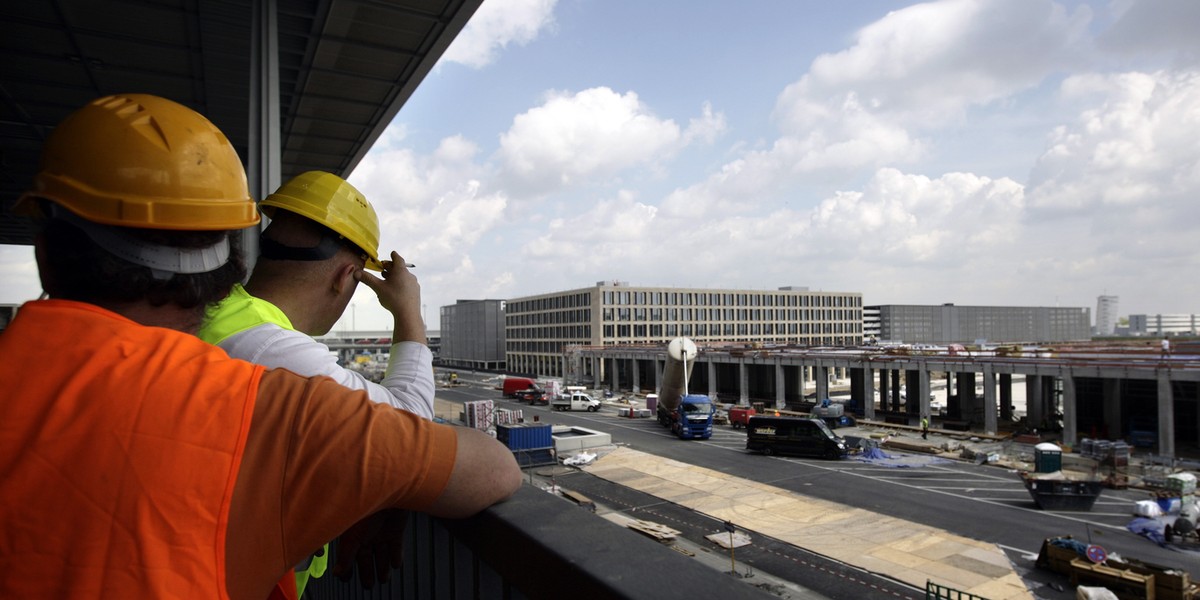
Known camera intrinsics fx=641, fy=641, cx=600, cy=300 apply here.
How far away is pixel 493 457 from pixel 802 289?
100074 millimetres

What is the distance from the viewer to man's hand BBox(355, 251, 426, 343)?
9.36 ft

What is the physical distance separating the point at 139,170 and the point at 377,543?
153 centimetres

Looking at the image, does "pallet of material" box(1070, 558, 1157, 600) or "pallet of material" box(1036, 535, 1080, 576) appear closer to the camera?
"pallet of material" box(1070, 558, 1157, 600)

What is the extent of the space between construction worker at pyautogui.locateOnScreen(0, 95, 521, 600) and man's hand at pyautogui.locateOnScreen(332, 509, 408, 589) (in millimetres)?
750

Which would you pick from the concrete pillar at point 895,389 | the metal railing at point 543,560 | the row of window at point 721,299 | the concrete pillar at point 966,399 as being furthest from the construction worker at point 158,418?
the row of window at point 721,299

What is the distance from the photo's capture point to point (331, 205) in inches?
108

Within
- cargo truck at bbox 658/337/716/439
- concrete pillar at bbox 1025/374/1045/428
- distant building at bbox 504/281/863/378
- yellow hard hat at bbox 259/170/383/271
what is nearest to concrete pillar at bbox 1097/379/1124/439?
concrete pillar at bbox 1025/374/1045/428

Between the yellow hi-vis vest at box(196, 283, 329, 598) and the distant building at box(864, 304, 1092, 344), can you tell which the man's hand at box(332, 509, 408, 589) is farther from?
the distant building at box(864, 304, 1092, 344)

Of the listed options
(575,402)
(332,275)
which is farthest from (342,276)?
(575,402)

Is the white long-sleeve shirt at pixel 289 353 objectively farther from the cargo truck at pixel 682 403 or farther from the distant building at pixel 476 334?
the distant building at pixel 476 334

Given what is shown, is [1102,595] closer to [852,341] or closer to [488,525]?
[488,525]

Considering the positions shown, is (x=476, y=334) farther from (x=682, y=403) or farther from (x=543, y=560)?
(x=543, y=560)

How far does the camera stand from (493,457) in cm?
185

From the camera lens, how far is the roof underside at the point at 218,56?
409 inches
